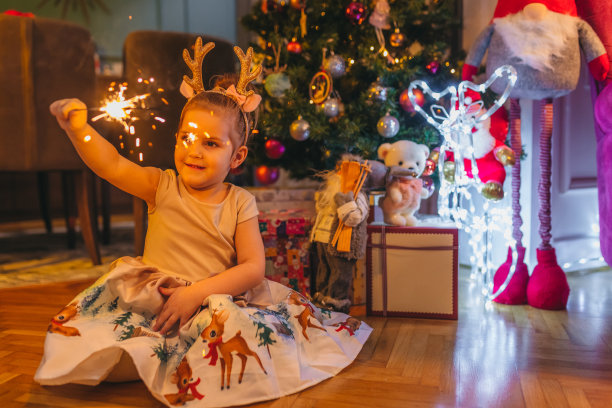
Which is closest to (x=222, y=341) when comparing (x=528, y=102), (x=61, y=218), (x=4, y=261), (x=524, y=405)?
(x=524, y=405)

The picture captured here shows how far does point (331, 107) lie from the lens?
1.67m

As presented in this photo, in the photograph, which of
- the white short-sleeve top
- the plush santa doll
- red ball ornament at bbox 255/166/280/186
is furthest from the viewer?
red ball ornament at bbox 255/166/280/186

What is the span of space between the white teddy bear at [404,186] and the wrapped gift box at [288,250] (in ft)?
0.75

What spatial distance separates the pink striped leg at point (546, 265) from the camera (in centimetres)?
146

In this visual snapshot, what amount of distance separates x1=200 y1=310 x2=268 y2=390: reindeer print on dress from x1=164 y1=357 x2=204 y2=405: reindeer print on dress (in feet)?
0.13

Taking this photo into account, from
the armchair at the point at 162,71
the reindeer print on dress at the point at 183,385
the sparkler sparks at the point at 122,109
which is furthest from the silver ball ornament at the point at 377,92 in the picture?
the reindeer print on dress at the point at 183,385

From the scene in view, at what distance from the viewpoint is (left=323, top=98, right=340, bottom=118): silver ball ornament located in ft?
5.47

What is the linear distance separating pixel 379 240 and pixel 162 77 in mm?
680

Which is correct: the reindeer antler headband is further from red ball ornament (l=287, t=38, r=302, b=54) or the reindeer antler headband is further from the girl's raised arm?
red ball ornament (l=287, t=38, r=302, b=54)

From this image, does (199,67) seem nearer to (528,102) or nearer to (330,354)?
(330,354)

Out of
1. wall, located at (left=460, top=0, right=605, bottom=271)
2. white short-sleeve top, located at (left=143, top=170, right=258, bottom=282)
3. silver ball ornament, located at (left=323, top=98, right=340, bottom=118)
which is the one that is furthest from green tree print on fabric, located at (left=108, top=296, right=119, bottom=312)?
wall, located at (left=460, top=0, right=605, bottom=271)

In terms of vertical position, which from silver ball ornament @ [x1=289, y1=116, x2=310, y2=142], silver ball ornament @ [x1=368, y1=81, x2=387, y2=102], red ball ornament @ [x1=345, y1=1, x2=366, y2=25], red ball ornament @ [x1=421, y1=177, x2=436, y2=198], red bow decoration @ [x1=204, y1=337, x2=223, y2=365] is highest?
red ball ornament @ [x1=345, y1=1, x2=366, y2=25]

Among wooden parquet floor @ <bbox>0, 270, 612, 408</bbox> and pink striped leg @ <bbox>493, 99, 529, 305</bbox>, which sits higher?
pink striped leg @ <bbox>493, 99, 529, 305</bbox>

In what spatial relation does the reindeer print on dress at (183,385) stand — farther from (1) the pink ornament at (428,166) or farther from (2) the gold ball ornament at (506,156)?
(2) the gold ball ornament at (506,156)
